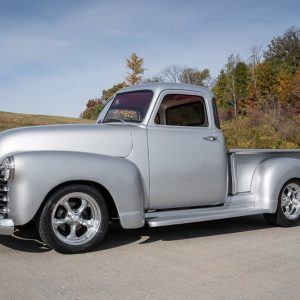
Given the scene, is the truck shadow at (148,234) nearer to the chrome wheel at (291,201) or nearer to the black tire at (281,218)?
the black tire at (281,218)

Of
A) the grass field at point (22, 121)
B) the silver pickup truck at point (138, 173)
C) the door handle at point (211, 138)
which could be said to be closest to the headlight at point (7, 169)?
the silver pickup truck at point (138, 173)

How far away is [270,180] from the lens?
6.76 metres

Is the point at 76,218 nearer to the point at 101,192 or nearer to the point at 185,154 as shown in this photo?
the point at 101,192

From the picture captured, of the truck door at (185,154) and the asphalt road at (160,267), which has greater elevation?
the truck door at (185,154)

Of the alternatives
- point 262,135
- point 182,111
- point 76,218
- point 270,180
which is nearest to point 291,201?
point 270,180

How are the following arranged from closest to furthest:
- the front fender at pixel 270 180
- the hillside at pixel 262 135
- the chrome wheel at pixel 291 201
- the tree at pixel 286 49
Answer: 1. the front fender at pixel 270 180
2. the chrome wheel at pixel 291 201
3. the hillside at pixel 262 135
4. the tree at pixel 286 49

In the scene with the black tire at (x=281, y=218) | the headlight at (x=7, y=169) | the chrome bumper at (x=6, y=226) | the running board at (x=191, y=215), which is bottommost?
the black tire at (x=281, y=218)

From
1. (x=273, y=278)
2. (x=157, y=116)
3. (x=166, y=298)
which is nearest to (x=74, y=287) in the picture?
(x=166, y=298)

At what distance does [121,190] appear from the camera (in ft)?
17.7

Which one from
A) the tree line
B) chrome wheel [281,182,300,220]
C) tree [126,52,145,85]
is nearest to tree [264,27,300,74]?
the tree line

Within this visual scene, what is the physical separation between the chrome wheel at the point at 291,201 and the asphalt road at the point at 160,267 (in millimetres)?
564

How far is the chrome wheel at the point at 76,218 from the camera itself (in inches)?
204

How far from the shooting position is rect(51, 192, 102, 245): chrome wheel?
5184 mm

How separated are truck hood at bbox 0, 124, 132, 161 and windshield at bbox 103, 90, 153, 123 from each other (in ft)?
1.43
